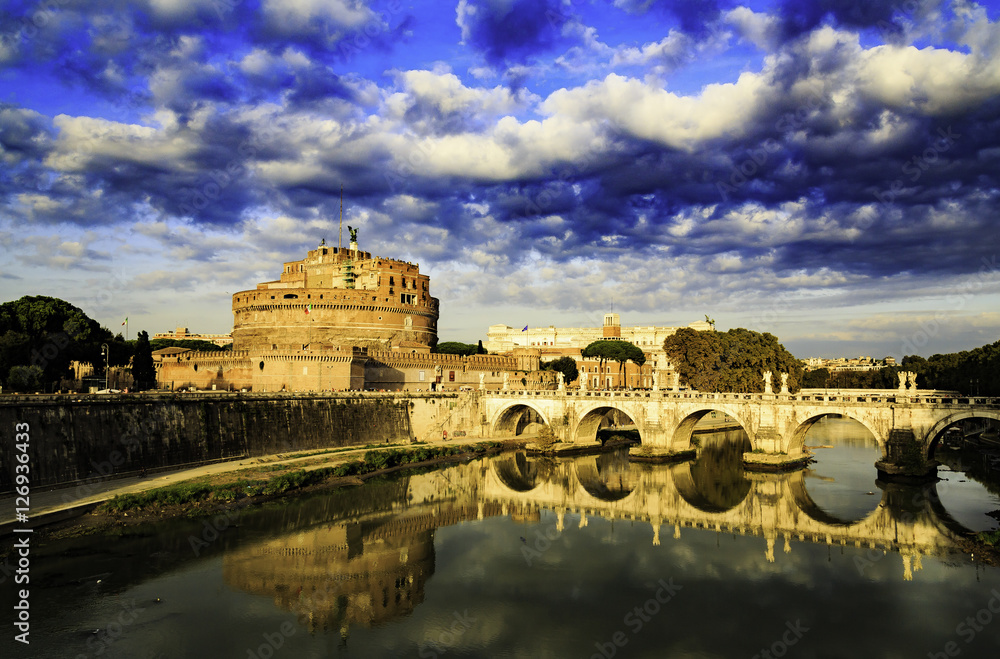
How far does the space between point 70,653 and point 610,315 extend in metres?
149

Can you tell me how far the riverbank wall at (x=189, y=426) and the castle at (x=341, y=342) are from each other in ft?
18.6

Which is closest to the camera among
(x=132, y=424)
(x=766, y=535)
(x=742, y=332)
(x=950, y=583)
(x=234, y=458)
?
(x=950, y=583)

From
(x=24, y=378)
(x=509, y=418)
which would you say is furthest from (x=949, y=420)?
(x=24, y=378)

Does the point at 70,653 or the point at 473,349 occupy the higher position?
the point at 473,349

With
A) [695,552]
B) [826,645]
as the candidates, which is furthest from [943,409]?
[826,645]

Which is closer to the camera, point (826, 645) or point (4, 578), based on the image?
point (826, 645)

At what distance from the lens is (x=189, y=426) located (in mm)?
37406

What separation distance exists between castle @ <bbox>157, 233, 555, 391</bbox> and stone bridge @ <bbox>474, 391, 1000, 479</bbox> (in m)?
9.64

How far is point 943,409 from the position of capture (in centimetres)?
3534

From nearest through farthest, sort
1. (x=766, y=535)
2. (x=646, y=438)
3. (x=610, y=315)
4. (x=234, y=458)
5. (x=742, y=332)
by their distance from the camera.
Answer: (x=766, y=535), (x=234, y=458), (x=646, y=438), (x=742, y=332), (x=610, y=315)

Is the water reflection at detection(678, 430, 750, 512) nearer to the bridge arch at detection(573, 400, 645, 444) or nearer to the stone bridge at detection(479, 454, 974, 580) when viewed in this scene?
the stone bridge at detection(479, 454, 974, 580)

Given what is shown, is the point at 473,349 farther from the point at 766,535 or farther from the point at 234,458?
the point at 766,535

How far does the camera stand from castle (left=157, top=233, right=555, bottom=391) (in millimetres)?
Answer: 54031

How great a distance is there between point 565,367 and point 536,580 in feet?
222
